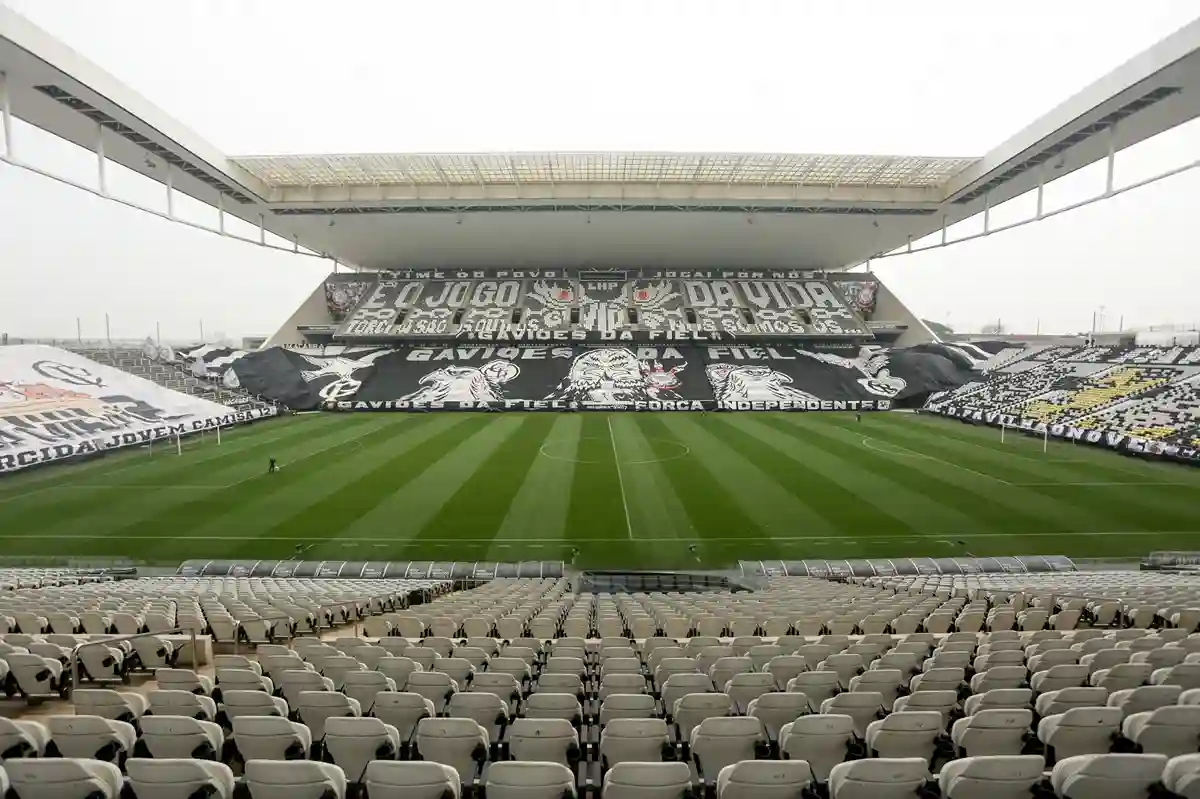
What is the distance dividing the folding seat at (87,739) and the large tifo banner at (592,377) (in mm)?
39749

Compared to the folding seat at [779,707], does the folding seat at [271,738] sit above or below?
above

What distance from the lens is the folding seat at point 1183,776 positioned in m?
2.77

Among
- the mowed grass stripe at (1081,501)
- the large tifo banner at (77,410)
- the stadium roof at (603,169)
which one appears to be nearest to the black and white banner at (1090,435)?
the mowed grass stripe at (1081,501)

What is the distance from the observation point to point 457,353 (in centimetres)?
5225

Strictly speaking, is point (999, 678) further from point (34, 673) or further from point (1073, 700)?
point (34, 673)

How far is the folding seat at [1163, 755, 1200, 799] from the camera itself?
2773 mm

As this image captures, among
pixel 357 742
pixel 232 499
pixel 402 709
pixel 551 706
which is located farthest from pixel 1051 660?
pixel 232 499

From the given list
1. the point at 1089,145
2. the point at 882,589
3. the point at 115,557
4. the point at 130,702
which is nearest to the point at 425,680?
the point at 130,702

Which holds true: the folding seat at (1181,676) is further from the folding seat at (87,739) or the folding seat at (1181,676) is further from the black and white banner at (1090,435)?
the black and white banner at (1090,435)

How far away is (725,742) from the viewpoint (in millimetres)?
3727

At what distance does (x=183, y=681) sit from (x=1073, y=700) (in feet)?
21.1

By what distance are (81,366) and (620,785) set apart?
147ft

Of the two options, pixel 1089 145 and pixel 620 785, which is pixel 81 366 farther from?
pixel 1089 145

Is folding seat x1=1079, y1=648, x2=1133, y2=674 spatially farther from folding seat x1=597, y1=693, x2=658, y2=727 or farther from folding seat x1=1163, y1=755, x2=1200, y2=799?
folding seat x1=597, y1=693, x2=658, y2=727
